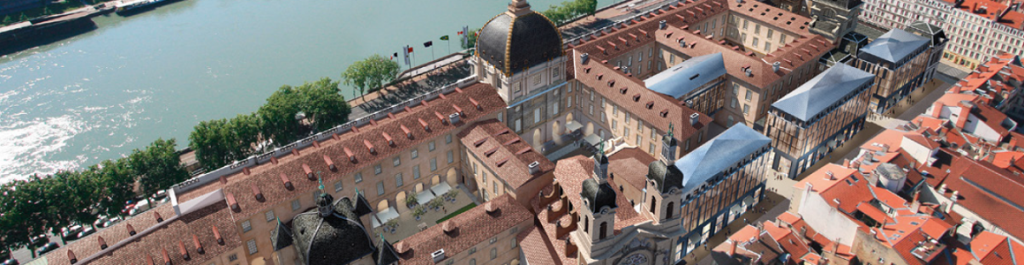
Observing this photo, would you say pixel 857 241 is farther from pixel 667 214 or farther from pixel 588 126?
pixel 588 126

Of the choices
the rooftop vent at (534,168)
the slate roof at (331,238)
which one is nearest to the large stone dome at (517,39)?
the rooftop vent at (534,168)

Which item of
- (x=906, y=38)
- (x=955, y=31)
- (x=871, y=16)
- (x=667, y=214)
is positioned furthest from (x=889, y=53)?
(x=667, y=214)

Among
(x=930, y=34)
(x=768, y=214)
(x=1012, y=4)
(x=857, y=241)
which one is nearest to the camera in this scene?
(x=857, y=241)

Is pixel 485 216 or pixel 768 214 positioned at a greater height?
pixel 485 216

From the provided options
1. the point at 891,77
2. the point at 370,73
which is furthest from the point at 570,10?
the point at 891,77

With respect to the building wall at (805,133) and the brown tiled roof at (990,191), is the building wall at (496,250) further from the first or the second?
the brown tiled roof at (990,191)

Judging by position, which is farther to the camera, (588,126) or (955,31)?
(955,31)
